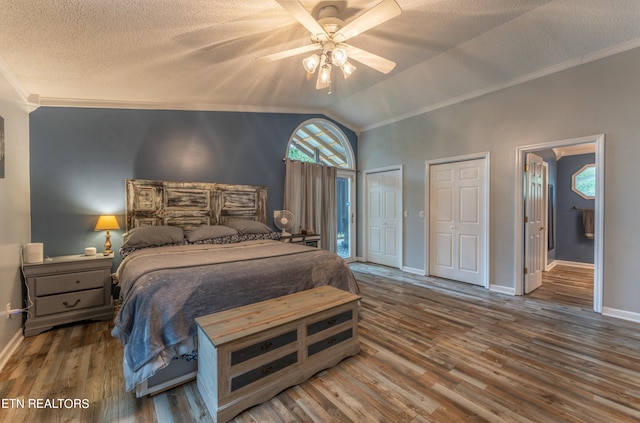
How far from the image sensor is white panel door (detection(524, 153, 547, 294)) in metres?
3.66

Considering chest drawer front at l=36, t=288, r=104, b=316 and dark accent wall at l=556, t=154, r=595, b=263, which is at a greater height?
dark accent wall at l=556, t=154, r=595, b=263

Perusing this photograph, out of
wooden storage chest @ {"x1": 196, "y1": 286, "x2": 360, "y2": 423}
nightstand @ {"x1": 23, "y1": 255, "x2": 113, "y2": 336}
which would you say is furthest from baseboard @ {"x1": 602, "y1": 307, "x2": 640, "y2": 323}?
nightstand @ {"x1": 23, "y1": 255, "x2": 113, "y2": 336}

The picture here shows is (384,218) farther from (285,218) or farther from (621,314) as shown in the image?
(621,314)

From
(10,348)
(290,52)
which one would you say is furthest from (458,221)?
(10,348)

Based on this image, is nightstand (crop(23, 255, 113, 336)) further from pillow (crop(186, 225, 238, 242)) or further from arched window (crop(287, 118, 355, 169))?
arched window (crop(287, 118, 355, 169))

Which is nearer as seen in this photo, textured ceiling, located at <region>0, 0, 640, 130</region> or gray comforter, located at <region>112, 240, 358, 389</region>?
gray comforter, located at <region>112, 240, 358, 389</region>

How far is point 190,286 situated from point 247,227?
2068 millimetres

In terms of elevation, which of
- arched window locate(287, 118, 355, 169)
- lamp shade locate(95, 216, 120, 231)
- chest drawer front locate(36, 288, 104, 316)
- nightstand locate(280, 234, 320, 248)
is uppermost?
arched window locate(287, 118, 355, 169)

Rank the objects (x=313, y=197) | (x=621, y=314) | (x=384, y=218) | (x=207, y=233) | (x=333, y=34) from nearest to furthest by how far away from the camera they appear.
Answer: (x=333, y=34) < (x=621, y=314) < (x=207, y=233) < (x=313, y=197) < (x=384, y=218)

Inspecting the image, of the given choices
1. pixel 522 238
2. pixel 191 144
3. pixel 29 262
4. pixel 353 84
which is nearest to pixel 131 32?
pixel 191 144

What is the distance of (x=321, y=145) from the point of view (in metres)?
5.36

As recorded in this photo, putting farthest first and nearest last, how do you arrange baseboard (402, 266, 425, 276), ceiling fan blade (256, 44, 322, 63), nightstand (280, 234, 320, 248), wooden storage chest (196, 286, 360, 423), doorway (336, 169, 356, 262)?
doorway (336, 169, 356, 262), baseboard (402, 266, 425, 276), nightstand (280, 234, 320, 248), ceiling fan blade (256, 44, 322, 63), wooden storage chest (196, 286, 360, 423)

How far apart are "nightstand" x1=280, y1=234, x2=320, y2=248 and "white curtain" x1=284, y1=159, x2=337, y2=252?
1.12ft

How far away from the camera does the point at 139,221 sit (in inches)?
137
